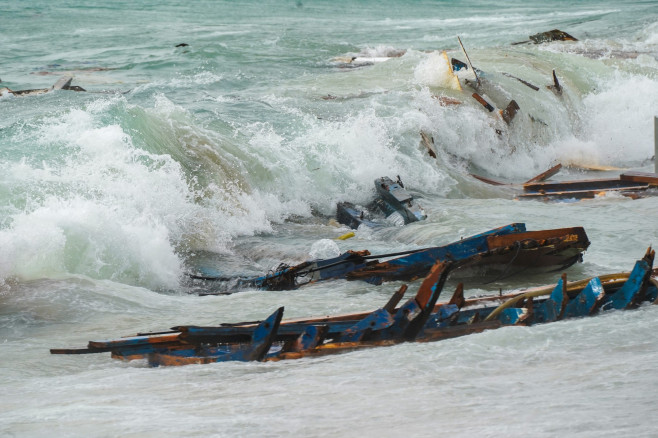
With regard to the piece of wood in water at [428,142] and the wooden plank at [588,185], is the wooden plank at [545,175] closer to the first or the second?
the wooden plank at [588,185]

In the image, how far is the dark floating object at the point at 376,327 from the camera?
575 centimetres

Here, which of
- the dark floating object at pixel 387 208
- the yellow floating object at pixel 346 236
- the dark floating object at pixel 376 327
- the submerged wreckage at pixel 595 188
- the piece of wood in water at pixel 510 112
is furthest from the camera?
the piece of wood in water at pixel 510 112

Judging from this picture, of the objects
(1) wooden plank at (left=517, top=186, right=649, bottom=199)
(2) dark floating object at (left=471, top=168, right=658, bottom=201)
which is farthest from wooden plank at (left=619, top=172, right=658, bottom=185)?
(1) wooden plank at (left=517, top=186, right=649, bottom=199)

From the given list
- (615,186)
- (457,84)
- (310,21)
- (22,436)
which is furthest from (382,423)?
(310,21)

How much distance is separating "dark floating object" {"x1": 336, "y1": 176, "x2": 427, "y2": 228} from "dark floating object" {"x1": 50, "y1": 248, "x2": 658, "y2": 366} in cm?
473

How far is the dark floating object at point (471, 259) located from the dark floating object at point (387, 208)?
275cm

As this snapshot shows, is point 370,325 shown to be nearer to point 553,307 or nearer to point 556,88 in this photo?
point 553,307

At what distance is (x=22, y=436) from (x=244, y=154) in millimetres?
9080

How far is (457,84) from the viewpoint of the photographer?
18.1 m

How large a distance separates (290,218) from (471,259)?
469 centimetres

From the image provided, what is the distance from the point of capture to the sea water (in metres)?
4.61

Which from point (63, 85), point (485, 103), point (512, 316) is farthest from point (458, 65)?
point (512, 316)

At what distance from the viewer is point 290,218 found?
12.1 metres

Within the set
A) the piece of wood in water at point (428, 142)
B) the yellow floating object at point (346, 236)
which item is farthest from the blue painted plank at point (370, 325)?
the piece of wood in water at point (428, 142)
